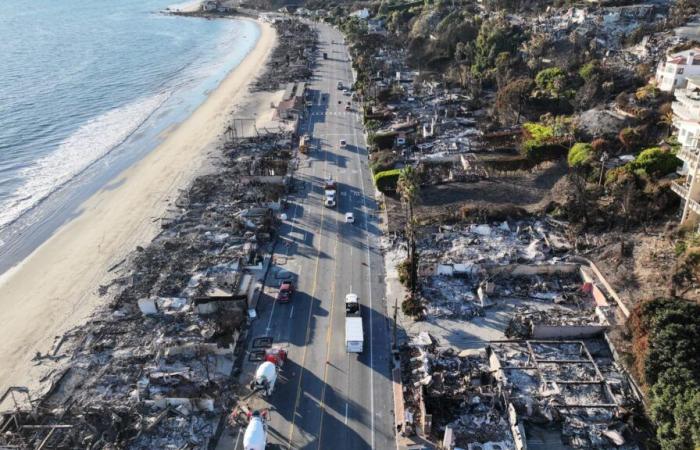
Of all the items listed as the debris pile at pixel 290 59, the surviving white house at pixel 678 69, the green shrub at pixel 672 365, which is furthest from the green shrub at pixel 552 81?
the green shrub at pixel 672 365

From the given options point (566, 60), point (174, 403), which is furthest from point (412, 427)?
point (566, 60)

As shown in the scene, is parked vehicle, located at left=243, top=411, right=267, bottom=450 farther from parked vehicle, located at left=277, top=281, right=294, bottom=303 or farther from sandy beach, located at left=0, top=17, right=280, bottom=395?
sandy beach, located at left=0, top=17, right=280, bottom=395

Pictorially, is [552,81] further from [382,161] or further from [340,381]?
[340,381]

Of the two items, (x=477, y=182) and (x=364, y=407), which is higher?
(x=477, y=182)

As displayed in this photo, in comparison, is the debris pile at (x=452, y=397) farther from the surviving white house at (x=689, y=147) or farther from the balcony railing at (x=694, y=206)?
the surviving white house at (x=689, y=147)

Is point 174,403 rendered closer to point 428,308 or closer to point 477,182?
point 428,308
